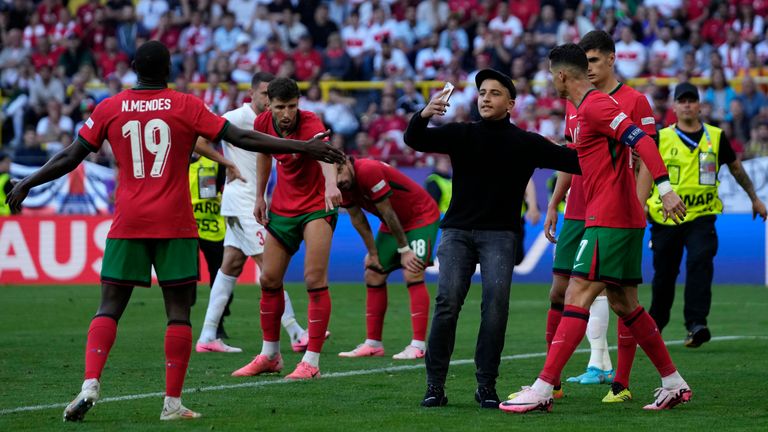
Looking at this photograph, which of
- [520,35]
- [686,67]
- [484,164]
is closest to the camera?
[484,164]

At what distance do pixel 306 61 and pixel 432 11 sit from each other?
9.84ft

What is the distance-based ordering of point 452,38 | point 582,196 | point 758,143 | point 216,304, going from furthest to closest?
point 452,38 < point 758,143 < point 216,304 < point 582,196

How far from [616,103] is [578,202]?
129 cm

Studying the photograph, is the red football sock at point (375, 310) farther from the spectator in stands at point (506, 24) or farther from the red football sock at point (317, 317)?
the spectator in stands at point (506, 24)

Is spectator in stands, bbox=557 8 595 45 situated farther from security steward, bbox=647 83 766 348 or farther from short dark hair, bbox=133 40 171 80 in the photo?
short dark hair, bbox=133 40 171 80

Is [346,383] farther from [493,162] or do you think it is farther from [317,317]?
[493,162]

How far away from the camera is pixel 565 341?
7969mm

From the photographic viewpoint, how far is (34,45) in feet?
95.1

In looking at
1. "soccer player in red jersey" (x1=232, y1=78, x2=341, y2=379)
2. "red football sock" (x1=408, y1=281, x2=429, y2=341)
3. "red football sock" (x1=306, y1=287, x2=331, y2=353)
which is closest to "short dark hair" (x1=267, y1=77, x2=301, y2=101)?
"soccer player in red jersey" (x1=232, y1=78, x2=341, y2=379)

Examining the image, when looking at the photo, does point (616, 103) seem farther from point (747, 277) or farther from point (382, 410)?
point (747, 277)

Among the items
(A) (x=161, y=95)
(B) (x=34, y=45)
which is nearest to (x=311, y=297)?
(A) (x=161, y=95)

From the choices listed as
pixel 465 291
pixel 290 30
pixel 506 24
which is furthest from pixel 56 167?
pixel 290 30

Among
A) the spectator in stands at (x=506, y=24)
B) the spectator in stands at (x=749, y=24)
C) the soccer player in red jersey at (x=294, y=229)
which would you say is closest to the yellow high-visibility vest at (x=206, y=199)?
the soccer player in red jersey at (x=294, y=229)

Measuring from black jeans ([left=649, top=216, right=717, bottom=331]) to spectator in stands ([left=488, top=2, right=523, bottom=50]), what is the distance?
14.1m
